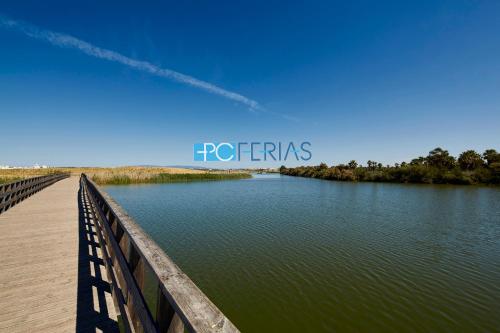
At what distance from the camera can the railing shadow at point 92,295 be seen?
320 cm

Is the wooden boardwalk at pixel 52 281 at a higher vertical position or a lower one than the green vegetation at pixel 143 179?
lower

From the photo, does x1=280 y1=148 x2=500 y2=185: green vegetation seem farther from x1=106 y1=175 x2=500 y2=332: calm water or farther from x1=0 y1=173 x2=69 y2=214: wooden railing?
x1=0 y1=173 x2=69 y2=214: wooden railing

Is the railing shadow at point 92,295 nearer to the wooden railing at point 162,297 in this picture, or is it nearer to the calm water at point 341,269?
the wooden railing at point 162,297

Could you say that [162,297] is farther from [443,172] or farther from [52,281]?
[443,172]

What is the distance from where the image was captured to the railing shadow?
3201mm

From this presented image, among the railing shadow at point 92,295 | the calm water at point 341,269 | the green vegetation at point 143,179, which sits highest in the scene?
the green vegetation at point 143,179

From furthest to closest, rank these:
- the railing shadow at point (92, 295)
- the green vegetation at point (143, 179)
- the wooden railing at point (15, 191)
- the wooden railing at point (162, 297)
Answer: the green vegetation at point (143, 179)
the wooden railing at point (15, 191)
the railing shadow at point (92, 295)
the wooden railing at point (162, 297)

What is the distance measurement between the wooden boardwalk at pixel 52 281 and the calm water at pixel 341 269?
337 cm

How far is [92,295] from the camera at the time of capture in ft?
12.8

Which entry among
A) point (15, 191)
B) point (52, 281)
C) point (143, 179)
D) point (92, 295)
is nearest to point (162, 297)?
point (92, 295)

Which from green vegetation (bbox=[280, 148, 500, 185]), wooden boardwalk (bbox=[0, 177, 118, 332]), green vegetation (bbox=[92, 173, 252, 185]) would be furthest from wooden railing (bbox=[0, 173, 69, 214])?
green vegetation (bbox=[280, 148, 500, 185])

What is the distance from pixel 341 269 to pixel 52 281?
27.3 ft

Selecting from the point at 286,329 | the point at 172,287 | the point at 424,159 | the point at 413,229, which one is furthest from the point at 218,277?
the point at 424,159

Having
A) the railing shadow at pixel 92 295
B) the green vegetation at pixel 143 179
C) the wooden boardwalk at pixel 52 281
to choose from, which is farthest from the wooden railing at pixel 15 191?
the green vegetation at pixel 143 179
